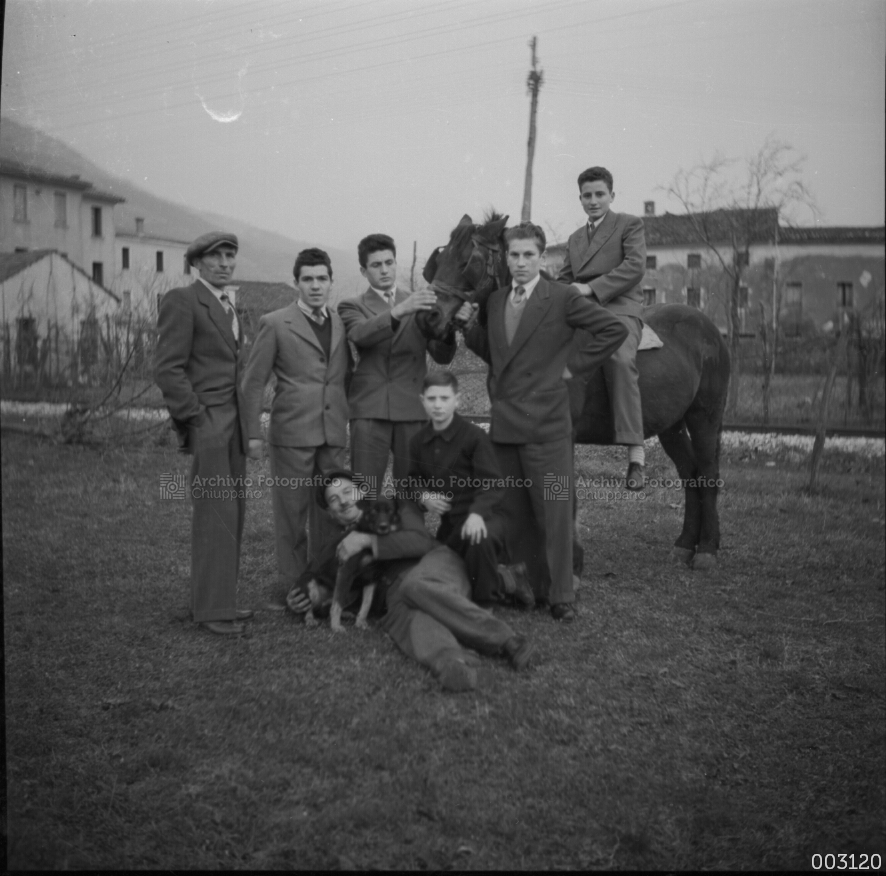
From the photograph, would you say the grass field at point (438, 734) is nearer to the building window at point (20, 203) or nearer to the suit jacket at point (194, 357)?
the suit jacket at point (194, 357)

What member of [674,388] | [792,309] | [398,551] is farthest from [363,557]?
[792,309]

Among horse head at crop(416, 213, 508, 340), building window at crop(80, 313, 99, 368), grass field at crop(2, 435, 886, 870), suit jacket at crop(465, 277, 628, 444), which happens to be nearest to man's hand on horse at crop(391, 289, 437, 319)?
horse head at crop(416, 213, 508, 340)

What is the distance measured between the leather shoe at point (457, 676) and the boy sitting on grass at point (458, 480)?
0.65 metres

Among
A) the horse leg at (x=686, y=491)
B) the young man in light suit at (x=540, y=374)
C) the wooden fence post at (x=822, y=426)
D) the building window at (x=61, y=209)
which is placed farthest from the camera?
the wooden fence post at (x=822, y=426)

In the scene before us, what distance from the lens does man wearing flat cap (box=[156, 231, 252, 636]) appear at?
15.4ft

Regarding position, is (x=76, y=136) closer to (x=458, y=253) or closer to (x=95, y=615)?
(x=458, y=253)

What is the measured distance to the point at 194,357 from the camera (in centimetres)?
479

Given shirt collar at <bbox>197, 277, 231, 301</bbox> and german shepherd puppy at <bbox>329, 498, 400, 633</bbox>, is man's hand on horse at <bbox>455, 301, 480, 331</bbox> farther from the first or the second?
shirt collar at <bbox>197, 277, 231, 301</bbox>

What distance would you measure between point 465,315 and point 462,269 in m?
0.29

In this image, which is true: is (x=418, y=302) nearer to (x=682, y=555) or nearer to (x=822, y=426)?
(x=682, y=555)

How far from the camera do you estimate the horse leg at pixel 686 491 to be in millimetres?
6891

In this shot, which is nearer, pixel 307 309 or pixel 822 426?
pixel 307 309

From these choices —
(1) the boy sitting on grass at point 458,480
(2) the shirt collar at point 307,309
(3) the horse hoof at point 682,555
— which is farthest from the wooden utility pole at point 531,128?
(3) the horse hoof at point 682,555

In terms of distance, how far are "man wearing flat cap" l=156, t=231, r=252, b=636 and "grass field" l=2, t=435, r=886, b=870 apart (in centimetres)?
32
